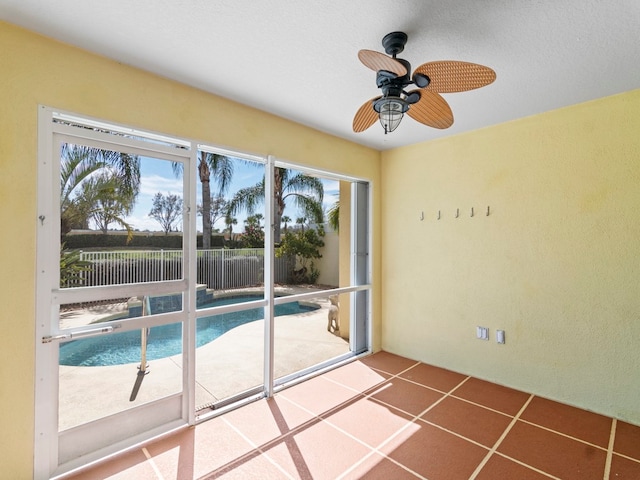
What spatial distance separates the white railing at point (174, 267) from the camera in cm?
204

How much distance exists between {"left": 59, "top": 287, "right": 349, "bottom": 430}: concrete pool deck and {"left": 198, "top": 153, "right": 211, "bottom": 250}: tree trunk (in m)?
0.81

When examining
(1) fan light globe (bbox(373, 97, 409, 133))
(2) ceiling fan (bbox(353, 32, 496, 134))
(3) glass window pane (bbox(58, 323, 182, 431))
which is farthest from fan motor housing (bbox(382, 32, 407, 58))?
(3) glass window pane (bbox(58, 323, 182, 431))

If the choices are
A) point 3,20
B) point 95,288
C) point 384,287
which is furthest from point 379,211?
point 3,20

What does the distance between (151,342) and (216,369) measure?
3.26 ft

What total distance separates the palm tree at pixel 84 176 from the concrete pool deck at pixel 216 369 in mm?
624

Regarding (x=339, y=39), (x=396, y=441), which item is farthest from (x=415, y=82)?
(x=396, y=441)

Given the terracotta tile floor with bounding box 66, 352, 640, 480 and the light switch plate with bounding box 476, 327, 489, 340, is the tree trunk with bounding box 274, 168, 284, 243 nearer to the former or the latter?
the terracotta tile floor with bounding box 66, 352, 640, 480

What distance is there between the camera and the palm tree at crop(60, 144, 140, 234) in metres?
1.91

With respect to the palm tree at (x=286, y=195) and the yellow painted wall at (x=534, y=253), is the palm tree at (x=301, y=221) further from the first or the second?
the yellow painted wall at (x=534, y=253)

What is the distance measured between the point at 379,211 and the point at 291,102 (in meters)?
1.89

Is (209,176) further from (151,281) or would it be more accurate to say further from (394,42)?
(394,42)

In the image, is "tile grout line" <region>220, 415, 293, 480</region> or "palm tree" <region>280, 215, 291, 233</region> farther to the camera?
"palm tree" <region>280, 215, 291, 233</region>

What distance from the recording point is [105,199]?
6.78 ft

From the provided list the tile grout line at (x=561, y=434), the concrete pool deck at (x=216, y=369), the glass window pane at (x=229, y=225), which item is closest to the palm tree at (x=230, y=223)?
the glass window pane at (x=229, y=225)
